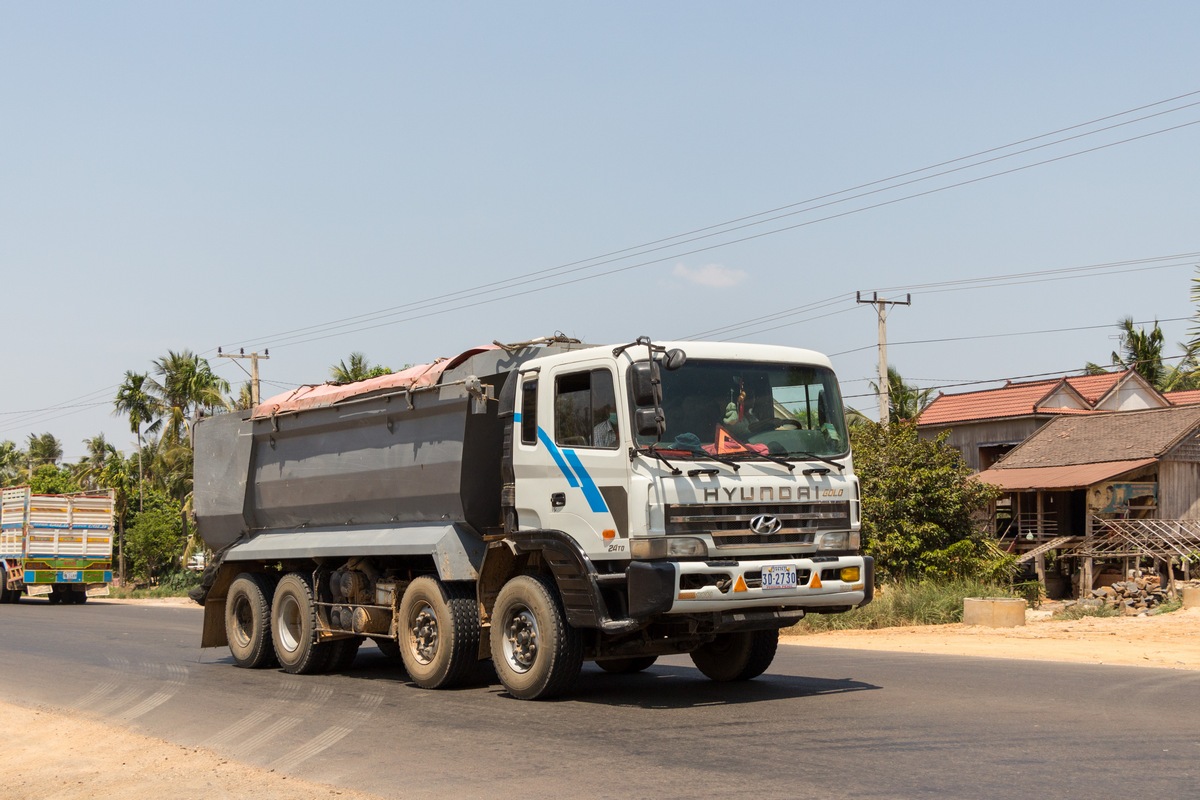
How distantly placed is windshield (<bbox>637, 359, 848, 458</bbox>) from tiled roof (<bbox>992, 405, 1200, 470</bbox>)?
2871 centimetres

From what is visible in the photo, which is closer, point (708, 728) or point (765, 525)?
point (708, 728)

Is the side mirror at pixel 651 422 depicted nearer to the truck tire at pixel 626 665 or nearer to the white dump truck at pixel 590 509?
the white dump truck at pixel 590 509

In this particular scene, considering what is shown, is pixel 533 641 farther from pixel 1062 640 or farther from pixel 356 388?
pixel 1062 640

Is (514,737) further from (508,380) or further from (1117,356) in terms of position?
(1117,356)

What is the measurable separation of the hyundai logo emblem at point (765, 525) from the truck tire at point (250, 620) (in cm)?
724

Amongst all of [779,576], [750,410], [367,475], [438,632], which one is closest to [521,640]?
[438,632]

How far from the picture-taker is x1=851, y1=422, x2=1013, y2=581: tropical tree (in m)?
26.4

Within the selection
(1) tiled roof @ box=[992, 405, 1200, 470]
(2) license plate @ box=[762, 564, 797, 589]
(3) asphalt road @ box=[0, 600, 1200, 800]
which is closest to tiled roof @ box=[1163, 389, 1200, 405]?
(1) tiled roof @ box=[992, 405, 1200, 470]

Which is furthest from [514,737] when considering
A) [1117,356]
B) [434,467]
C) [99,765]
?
[1117,356]

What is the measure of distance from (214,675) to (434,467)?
14.5 feet

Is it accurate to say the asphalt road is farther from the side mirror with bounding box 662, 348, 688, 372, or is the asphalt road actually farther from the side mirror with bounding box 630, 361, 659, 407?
the side mirror with bounding box 662, 348, 688, 372

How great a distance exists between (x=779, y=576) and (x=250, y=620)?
7.88 metres

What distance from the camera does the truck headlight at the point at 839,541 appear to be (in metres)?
10.7

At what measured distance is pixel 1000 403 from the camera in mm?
46469
